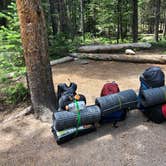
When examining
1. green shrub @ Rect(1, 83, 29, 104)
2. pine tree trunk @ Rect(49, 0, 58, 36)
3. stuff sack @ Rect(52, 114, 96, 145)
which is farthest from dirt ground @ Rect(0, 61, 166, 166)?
pine tree trunk @ Rect(49, 0, 58, 36)

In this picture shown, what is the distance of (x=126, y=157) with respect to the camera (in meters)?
3.17

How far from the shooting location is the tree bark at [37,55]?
3.98 meters

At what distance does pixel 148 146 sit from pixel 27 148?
190 cm

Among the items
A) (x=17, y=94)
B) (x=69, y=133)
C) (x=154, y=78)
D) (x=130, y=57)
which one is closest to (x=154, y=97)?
(x=154, y=78)

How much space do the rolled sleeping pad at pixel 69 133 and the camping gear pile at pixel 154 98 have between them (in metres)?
1.13

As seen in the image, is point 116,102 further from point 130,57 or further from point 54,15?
point 54,15

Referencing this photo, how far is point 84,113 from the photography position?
143 inches

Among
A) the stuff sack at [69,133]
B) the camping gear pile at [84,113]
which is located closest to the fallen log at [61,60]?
the camping gear pile at [84,113]

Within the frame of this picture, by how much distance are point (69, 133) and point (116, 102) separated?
97 centimetres

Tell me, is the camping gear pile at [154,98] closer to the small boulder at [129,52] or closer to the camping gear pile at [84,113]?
the camping gear pile at [84,113]

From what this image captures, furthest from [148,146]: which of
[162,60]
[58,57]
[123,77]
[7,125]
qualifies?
[58,57]

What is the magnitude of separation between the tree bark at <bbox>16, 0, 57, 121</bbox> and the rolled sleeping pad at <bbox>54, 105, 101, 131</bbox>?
0.94m

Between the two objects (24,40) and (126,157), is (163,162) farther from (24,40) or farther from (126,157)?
(24,40)

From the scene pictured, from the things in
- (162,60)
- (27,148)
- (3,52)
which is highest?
(3,52)
